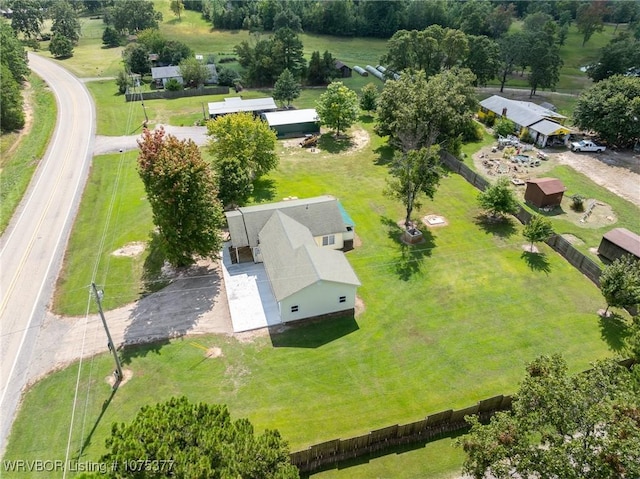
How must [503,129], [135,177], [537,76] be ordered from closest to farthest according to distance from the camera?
[135,177], [503,129], [537,76]

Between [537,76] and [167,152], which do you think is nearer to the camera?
[167,152]

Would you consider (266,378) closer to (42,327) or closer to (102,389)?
(102,389)

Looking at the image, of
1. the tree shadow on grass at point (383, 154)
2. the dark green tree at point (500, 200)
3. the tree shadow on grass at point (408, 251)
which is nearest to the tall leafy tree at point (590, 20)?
the tree shadow on grass at point (383, 154)

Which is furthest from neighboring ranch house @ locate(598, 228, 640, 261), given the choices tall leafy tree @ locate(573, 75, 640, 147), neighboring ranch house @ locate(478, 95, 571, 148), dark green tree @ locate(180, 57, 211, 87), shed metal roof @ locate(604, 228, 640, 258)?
dark green tree @ locate(180, 57, 211, 87)

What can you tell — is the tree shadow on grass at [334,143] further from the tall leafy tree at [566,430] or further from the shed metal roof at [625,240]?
the tall leafy tree at [566,430]

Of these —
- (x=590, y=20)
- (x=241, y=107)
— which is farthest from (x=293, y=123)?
(x=590, y=20)

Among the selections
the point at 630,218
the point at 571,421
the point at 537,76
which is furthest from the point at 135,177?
the point at 537,76

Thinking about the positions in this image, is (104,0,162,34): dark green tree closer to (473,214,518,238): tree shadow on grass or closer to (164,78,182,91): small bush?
(164,78,182,91): small bush
